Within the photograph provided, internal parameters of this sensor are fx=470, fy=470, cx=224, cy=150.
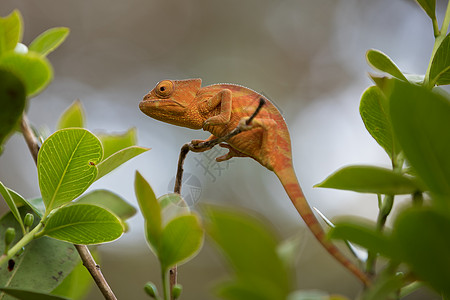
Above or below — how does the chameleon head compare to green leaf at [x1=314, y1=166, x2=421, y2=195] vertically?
above

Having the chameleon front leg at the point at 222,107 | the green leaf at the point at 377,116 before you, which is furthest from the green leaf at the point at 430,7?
the chameleon front leg at the point at 222,107

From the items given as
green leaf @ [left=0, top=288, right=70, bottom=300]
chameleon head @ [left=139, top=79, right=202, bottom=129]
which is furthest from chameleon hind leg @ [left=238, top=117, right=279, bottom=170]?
green leaf @ [left=0, top=288, right=70, bottom=300]

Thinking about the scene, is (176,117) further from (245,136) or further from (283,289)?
(283,289)

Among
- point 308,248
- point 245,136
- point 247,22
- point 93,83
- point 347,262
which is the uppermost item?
point 247,22

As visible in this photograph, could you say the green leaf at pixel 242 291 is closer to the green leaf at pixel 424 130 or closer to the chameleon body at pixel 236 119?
the green leaf at pixel 424 130

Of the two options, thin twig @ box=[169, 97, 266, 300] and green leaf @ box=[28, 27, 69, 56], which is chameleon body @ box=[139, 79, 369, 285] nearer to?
thin twig @ box=[169, 97, 266, 300]

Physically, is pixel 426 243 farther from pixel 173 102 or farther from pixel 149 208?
pixel 173 102

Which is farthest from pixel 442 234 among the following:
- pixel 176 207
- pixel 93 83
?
pixel 93 83

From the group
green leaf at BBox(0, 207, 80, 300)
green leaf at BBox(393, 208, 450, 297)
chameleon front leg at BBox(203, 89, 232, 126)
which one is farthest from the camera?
chameleon front leg at BBox(203, 89, 232, 126)
